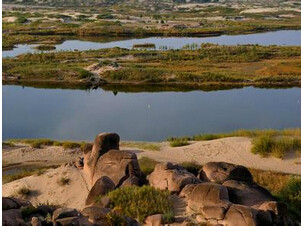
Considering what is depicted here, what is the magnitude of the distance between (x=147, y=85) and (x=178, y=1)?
152 m

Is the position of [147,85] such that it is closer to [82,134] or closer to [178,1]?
[82,134]

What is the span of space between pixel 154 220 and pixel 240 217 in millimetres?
2564

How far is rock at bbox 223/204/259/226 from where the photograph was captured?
41.7ft

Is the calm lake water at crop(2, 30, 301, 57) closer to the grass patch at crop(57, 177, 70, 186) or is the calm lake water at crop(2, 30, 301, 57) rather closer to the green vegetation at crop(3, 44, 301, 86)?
the green vegetation at crop(3, 44, 301, 86)

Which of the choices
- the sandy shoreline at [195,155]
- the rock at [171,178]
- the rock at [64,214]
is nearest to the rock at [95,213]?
the rock at [64,214]

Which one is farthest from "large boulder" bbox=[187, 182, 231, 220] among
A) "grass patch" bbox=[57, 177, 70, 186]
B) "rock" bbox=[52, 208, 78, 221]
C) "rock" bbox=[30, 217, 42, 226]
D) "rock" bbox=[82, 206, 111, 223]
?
"grass patch" bbox=[57, 177, 70, 186]

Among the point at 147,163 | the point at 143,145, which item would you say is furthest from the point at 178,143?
the point at 147,163

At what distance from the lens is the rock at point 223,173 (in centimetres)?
1750

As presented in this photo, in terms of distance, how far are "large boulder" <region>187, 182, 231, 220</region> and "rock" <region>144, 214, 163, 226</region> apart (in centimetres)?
135

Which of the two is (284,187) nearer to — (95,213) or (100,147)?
(100,147)

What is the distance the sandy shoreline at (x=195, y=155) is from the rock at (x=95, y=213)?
9.88 metres

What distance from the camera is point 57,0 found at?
18325 centimetres

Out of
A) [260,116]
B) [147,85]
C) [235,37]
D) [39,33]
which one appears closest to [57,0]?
[39,33]

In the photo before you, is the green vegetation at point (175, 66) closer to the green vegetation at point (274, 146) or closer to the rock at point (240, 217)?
the green vegetation at point (274, 146)
